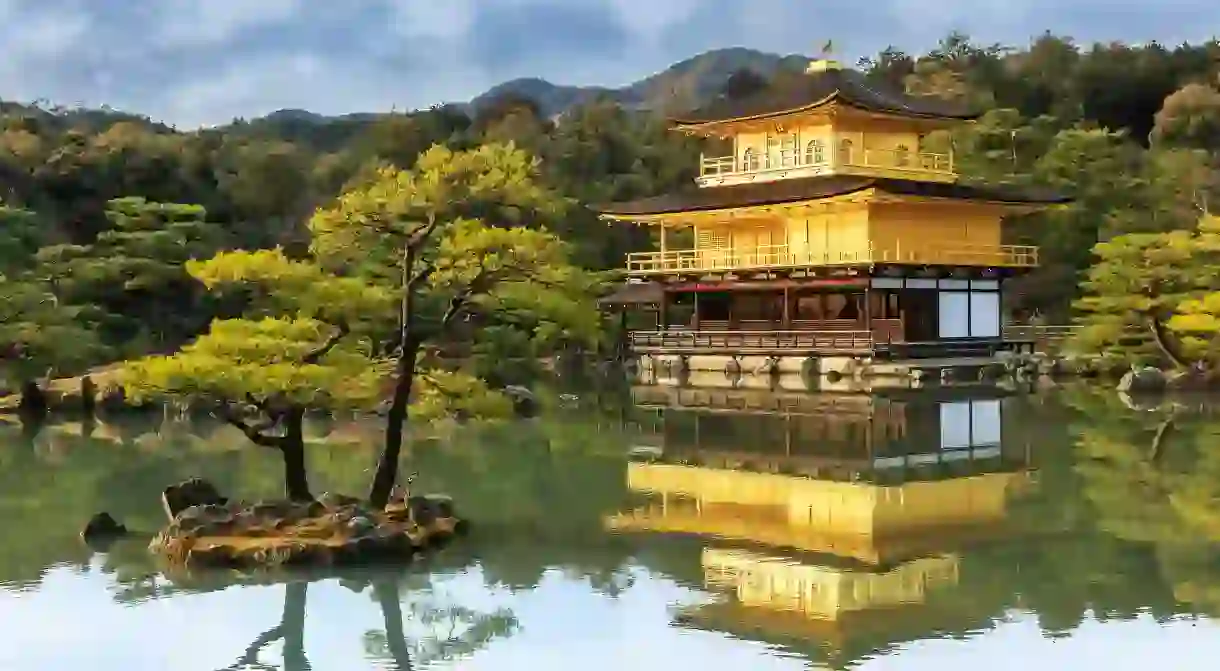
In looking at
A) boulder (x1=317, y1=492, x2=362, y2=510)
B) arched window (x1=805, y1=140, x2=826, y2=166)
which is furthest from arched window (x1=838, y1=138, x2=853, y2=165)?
boulder (x1=317, y1=492, x2=362, y2=510)

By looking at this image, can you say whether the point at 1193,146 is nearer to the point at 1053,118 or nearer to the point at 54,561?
the point at 1053,118

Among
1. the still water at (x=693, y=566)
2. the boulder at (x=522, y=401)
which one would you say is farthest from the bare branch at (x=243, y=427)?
the boulder at (x=522, y=401)

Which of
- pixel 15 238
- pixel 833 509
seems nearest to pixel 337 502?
pixel 833 509

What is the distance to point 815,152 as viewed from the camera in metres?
30.1

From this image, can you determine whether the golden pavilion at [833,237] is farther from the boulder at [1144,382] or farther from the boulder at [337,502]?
the boulder at [337,502]

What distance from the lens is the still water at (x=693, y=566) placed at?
8.02m

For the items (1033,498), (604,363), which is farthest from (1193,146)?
(1033,498)

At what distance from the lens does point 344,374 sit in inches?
419

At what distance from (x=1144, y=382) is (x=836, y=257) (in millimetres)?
6333

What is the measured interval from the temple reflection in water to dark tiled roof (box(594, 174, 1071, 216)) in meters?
7.12

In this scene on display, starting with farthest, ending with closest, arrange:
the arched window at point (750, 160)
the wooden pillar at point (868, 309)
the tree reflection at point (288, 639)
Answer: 1. the arched window at point (750, 160)
2. the wooden pillar at point (868, 309)
3. the tree reflection at point (288, 639)

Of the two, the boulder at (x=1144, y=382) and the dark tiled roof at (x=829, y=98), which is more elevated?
the dark tiled roof at (x=829, y=98)

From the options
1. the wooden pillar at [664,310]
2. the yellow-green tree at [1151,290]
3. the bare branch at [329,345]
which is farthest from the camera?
the wooden pillar at [664,310]

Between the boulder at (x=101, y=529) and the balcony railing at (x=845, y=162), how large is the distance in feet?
67.5
